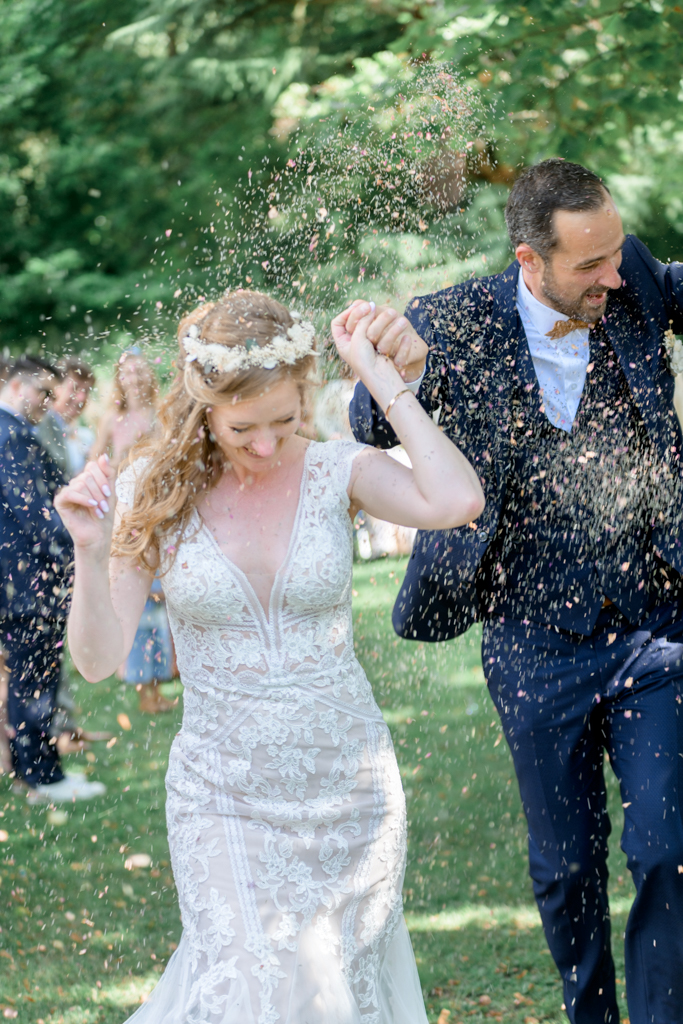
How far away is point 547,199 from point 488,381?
590 millimetres

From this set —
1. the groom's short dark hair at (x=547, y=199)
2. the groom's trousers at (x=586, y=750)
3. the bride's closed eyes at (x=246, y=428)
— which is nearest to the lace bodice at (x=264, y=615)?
the bride's closed eyes at (x=246, y=428)

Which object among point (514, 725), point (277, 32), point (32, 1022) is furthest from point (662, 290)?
point (277, 32)

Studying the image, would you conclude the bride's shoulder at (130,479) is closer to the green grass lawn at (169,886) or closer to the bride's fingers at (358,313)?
the bride's fingers at (358,313)

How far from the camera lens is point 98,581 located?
2756mm

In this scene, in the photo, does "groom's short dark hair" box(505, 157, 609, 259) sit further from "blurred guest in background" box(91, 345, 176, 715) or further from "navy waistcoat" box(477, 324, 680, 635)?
"blurred guest in background" box(91, 345, 176, 715)

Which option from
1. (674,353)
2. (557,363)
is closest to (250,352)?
(557,363)

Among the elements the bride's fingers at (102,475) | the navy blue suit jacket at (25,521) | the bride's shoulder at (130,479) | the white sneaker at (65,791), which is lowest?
the white sneaker at (65,791)

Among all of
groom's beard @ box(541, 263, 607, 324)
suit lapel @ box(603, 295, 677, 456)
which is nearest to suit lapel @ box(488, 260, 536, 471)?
groom's beard @ box(541, 263, 607, 324)

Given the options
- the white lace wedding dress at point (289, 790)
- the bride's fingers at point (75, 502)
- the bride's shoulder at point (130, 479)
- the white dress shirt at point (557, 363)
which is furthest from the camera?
the white dress shirt at point (557, 363)

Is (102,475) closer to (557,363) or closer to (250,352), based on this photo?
(250,352)

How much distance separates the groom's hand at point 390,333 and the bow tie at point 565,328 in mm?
560

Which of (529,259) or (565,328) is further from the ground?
(529,259)

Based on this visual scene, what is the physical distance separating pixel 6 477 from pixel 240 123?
10.5 meters

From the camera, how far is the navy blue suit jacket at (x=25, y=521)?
20.5 ft
